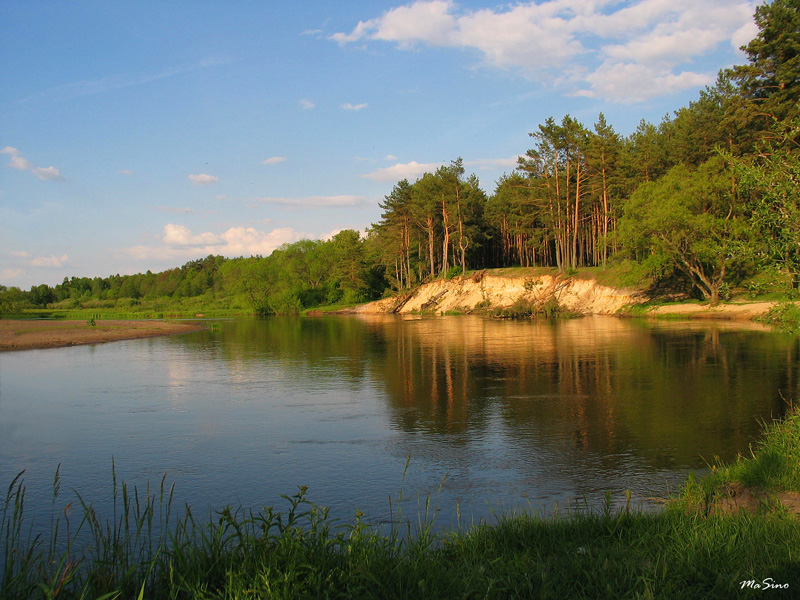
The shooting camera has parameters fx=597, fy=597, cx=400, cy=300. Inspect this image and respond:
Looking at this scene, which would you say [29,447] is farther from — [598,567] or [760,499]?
[760,499]

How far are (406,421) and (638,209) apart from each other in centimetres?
4727

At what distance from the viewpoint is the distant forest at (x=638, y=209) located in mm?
13672

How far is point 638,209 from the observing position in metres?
56.6

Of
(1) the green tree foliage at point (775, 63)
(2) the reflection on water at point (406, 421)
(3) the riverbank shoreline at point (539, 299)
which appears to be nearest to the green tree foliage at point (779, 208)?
(2) the reflection on water at point (406, 421)

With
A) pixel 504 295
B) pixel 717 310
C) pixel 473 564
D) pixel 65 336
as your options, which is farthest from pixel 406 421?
pixel 504 295

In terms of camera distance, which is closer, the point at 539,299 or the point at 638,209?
the point at 638,209

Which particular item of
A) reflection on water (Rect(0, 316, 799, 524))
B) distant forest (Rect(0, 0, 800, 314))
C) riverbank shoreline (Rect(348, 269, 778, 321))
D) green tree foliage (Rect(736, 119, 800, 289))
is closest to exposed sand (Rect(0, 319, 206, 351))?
reflection on water (Rect(0, 316, 799, 524))

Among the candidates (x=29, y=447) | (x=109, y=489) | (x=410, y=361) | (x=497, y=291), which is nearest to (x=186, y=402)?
(x=29, y=447)

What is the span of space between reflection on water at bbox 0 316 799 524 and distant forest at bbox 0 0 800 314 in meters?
4.40

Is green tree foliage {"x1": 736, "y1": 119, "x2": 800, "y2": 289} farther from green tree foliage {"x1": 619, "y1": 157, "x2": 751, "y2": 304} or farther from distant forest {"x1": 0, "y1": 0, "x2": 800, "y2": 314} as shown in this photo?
green tree foliage {"x1": 619, "y1": 157, "x2": 751, "y2": 304}

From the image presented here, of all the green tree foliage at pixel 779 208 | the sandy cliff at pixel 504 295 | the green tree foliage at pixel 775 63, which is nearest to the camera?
the green tree foliage at pixel 779 208

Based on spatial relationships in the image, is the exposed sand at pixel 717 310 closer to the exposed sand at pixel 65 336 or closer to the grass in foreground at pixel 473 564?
the grass in foreground at pixel 473 564

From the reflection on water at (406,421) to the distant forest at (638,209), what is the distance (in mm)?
4401

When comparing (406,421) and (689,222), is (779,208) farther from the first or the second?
(689,222)
